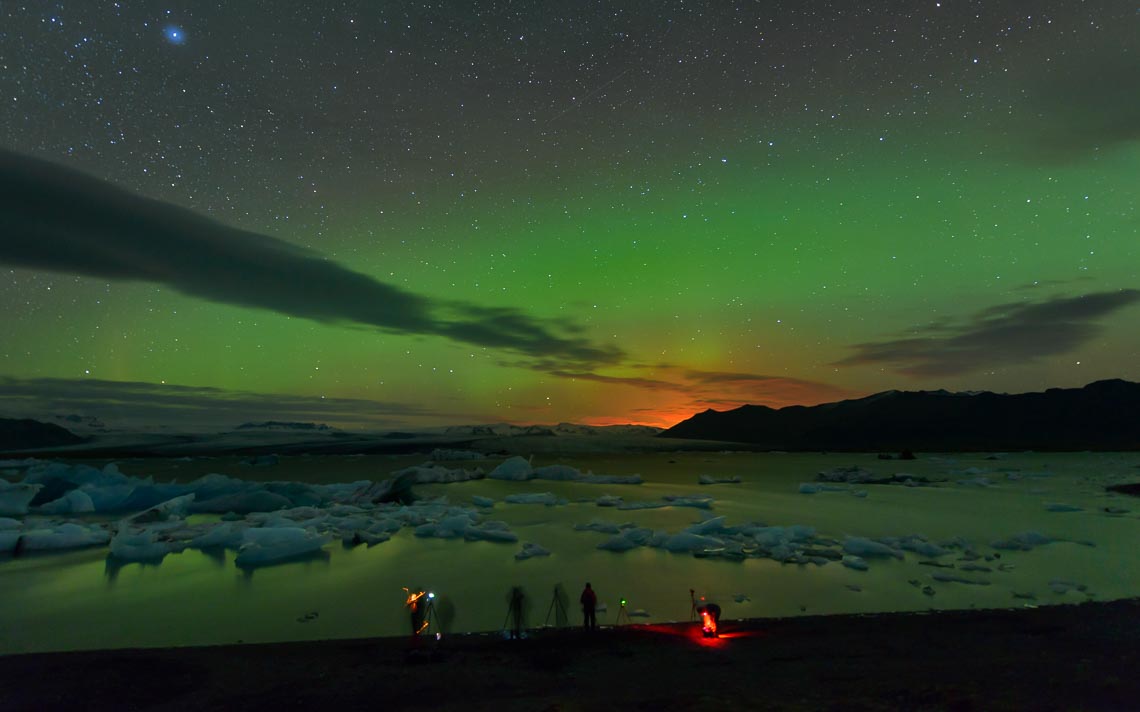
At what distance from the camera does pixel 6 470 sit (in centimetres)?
9288

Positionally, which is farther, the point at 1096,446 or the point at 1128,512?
the point at 1096,446

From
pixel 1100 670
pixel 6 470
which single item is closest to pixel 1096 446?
pixel 1100 670

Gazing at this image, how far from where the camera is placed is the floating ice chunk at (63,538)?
1026 inches

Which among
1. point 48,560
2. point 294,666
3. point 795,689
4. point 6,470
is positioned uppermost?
point 795,689

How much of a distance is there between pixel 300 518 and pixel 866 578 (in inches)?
1007

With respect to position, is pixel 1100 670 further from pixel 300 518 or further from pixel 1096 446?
pixel 1096 446

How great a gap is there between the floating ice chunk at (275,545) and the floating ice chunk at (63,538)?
28.4ft

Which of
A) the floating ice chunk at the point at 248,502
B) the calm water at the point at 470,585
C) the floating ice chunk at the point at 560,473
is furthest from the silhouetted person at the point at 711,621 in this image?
the floating ice chunk at the point at 560,473

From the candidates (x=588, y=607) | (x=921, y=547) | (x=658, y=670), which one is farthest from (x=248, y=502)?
(x=921, y=547)

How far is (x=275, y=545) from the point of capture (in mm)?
23188

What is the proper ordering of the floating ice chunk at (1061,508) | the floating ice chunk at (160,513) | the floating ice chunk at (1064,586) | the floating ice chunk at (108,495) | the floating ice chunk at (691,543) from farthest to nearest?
the floating ice chunk at (108,495) < the floating ice chunk at (1061,508) < the floating ice chunk at (160,513) < the floating ice chunk at (691,543) < the floating ice chunk at (1064,586)

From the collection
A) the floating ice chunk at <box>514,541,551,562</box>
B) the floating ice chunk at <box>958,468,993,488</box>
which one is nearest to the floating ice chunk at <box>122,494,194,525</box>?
the floating ice chunk at <box>514,541,551,562</box>

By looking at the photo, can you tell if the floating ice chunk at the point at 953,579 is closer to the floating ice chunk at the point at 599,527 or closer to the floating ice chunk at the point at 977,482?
the floating ice chunk at the point at 599,527

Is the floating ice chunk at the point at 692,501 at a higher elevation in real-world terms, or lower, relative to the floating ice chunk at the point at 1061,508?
Result: lower
